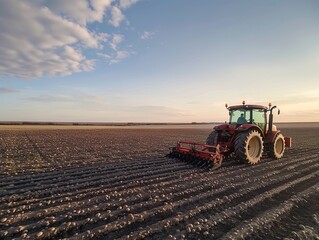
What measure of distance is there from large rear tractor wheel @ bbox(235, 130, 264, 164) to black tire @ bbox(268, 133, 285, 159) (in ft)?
4.28

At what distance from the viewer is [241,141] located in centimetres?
902

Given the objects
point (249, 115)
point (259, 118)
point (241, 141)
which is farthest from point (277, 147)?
point (241, 141)

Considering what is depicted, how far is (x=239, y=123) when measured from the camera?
10312 mm

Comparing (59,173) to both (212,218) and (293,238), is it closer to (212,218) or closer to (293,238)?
(212,218)

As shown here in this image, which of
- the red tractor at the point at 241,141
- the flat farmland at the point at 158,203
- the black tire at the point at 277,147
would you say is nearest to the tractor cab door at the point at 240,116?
the red tractor at the point at 241,141

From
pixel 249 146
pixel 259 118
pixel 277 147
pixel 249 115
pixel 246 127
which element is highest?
pixel 249 115

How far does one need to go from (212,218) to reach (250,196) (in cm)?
168

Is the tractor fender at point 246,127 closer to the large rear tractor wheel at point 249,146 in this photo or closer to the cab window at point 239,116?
the large rear tractor wheel at point 249,146

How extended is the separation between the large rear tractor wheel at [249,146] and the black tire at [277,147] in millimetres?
1305

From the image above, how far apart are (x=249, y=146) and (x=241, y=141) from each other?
0.82 meters

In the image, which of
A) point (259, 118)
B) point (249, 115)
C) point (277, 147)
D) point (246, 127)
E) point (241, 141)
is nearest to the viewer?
point (241, 141)

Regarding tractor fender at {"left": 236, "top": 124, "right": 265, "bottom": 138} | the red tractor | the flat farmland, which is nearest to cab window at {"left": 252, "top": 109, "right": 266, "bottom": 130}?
the red tractor

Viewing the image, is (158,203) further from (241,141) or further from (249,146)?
(249,146)

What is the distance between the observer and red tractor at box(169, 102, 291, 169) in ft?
29.2
